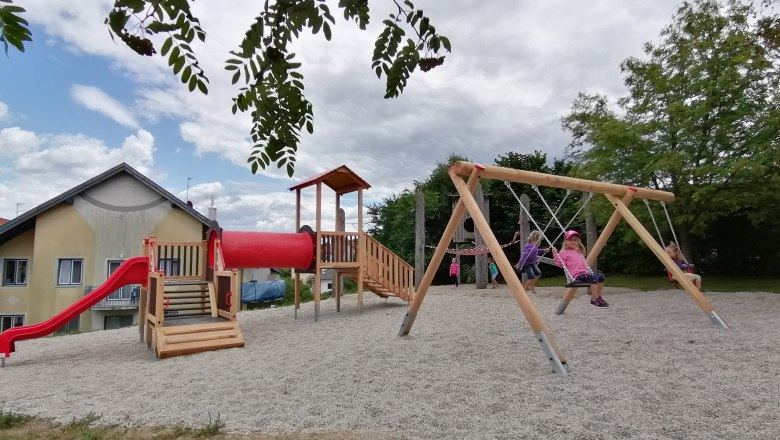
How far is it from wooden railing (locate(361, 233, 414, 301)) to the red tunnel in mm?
1459

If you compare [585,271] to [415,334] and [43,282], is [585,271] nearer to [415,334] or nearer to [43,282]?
[415,334]

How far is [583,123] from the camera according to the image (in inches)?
567

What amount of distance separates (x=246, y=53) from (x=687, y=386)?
477cm

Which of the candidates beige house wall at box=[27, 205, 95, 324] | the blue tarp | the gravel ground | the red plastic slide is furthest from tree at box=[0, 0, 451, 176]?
the blue tarp

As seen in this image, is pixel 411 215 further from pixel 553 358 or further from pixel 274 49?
pixel 274 49

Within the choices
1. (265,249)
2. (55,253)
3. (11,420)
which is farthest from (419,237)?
(55,253)

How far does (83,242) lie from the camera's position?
2056cm

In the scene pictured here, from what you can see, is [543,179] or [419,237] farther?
[419,237]

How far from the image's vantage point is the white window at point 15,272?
2011 cm

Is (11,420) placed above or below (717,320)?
below

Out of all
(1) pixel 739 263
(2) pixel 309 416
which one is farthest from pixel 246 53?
(1) pixel 739 263

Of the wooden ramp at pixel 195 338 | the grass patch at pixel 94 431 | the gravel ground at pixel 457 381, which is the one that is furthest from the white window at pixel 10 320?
the grass patch at pixel 94 431

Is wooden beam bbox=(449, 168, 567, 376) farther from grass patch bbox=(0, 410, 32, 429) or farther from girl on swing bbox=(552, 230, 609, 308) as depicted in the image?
grass patch bbox=(0, 410, 32, 429)

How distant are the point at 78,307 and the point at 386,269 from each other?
21.2ft
